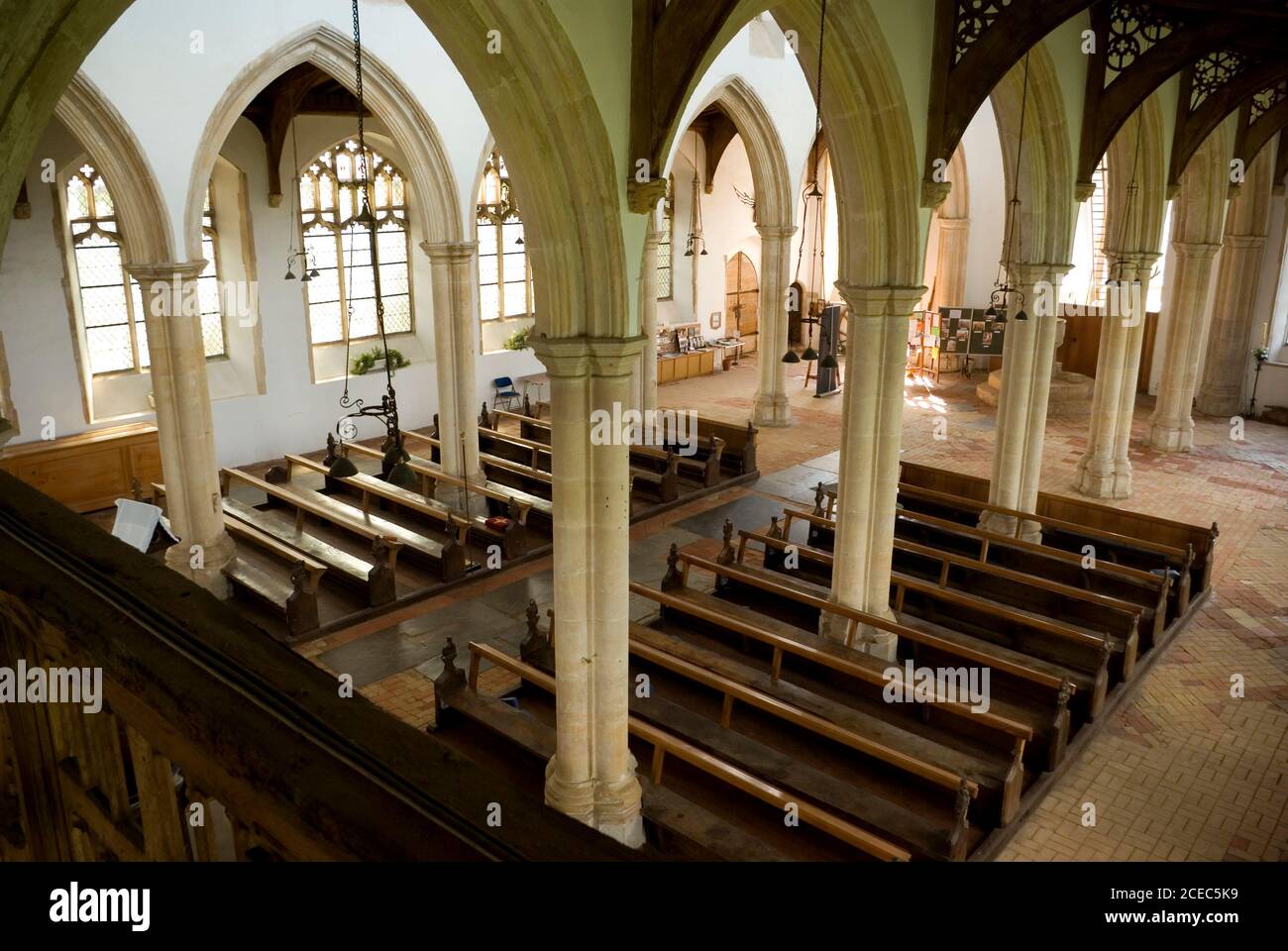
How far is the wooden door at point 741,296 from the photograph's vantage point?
25.3 m

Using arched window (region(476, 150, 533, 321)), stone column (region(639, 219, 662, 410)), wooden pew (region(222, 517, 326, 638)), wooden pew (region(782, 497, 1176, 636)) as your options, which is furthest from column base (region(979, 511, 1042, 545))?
arched window (region(476, 150, 533, 321))

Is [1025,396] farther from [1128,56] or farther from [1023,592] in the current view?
[1128,56]

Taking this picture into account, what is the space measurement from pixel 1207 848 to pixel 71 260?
14821 mm

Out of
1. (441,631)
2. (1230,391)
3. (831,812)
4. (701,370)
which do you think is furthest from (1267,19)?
(701,370)

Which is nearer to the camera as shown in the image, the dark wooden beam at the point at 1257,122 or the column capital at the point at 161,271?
the column capital at the point at 161,271

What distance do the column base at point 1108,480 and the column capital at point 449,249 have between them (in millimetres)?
9061

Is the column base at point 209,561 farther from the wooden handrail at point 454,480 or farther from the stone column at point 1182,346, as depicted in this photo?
the stone column at point 1182,346

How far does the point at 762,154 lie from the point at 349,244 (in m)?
7.38

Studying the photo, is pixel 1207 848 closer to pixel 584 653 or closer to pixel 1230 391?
pixel 584 653

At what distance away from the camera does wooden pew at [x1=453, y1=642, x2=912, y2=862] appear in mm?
6035

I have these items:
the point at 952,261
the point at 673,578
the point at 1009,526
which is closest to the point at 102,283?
the point at 673,578

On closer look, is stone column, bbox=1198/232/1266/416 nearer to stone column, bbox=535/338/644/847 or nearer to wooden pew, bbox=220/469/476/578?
wooden pew, bbox=220/469/476/578

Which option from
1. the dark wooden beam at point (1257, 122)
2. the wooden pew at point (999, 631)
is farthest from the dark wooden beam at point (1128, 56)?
the dark wooden beam at point (1257, 122)
